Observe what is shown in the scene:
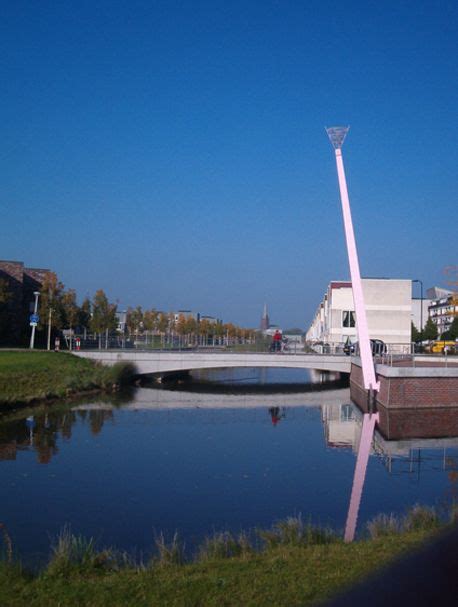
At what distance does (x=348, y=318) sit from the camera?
197ft

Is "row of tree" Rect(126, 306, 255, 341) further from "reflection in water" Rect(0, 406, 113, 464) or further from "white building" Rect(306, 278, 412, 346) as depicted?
"reflection in water" Rect(0, 406, 113, 464)

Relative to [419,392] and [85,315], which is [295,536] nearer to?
[419,392]

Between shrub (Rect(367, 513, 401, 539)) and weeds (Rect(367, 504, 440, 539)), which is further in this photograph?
weeds (Rect(367, 504, 440, 539))

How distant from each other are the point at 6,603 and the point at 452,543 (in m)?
4.35

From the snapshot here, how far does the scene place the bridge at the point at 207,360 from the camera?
1609 inches

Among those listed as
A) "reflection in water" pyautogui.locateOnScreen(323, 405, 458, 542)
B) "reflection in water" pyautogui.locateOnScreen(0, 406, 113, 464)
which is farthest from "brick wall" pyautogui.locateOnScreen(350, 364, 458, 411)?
"reflection in water" pyautogui.locateOnScreen(0, 406, 113, 464)

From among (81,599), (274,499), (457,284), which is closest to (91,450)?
(274,499)

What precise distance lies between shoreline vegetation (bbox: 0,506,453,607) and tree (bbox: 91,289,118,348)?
151 ft

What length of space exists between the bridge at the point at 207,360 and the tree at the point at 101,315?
1265cm

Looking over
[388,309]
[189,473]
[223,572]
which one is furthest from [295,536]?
A: [388,309]


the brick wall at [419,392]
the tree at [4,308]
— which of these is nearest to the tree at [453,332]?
the brick wall at [419,392]

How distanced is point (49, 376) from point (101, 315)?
75.4 ft

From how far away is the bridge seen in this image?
40.9 meters

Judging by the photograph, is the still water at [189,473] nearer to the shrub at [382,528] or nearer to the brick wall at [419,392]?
the shrub at [382,528]
